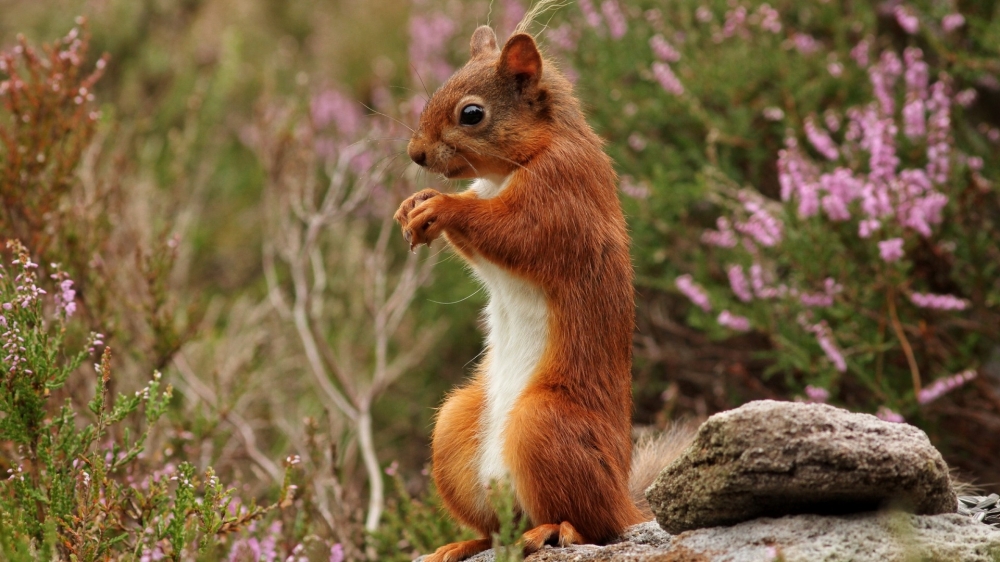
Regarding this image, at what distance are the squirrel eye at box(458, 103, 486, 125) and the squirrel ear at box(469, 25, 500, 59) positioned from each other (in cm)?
49

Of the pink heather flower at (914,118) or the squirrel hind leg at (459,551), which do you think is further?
the pink heather flower at (914,118)

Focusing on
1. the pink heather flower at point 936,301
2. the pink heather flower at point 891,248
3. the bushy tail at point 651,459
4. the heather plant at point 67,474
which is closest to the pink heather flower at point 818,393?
the pink heather flower at point 936,301

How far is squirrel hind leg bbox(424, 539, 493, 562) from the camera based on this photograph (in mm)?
2809

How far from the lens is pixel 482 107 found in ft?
9.90

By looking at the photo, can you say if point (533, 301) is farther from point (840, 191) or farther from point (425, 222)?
point (840, 191)

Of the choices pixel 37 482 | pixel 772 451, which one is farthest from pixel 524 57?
pixel 37 482

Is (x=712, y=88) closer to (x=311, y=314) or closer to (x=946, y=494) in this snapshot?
(x=311, y=314)

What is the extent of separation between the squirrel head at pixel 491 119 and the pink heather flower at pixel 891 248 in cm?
157

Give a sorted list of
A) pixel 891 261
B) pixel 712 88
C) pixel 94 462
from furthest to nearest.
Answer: pixel 712 88
pixel 891 261
pixel 94 462

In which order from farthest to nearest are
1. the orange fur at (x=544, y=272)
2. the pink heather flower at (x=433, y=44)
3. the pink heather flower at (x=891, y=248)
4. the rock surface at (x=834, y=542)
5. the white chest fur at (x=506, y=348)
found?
the pink heather flower at (x=433, y=44) → the pink heather flower at (x=891, y=248) → the white chest fur at (x=506, y=348) → the orange fur at (x=544, y=272) → the rock surface at (x=834, y=542)

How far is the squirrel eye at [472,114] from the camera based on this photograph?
3.01 meters

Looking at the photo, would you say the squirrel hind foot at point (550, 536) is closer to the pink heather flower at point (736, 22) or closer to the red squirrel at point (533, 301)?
the red squirrel at point (533, 301)

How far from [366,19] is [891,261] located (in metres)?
7.11

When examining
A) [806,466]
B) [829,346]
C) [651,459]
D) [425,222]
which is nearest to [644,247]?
[829,346]
